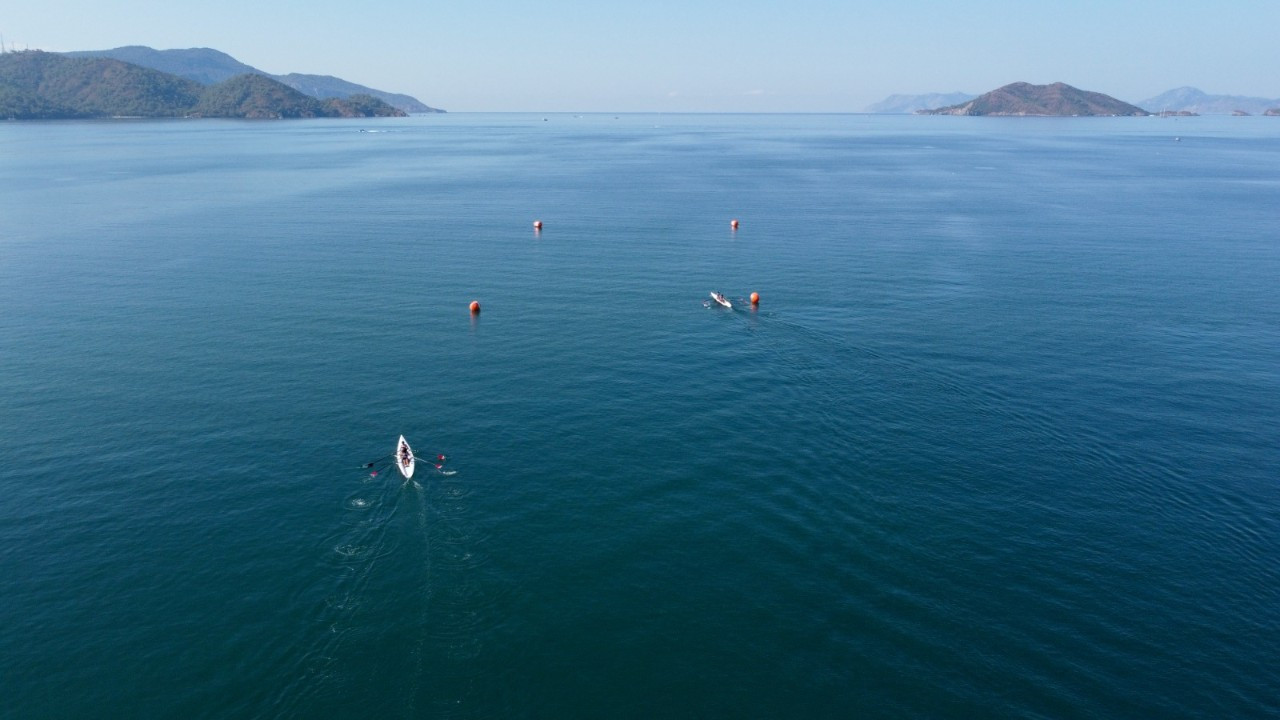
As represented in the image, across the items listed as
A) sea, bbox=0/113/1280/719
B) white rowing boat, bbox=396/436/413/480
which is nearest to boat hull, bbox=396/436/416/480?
white rowing boat, bbox=396/436/413/480

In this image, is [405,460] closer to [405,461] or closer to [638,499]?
[405,461]

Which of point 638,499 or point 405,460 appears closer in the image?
point 638,499

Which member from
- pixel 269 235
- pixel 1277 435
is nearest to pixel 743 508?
pixel 1277 435

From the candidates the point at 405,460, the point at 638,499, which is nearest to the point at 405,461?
the point at 405,460

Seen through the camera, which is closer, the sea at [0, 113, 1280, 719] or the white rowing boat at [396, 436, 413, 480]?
the sea at [0, 113, 1280, 719]

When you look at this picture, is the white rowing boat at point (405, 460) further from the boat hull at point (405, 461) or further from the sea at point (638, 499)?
the sea at point (638, 499)

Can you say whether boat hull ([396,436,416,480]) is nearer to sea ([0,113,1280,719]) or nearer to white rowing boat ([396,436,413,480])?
white rowing boat ([396,436,413,480])

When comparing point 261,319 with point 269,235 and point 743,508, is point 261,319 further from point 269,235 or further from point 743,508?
point 743,508
